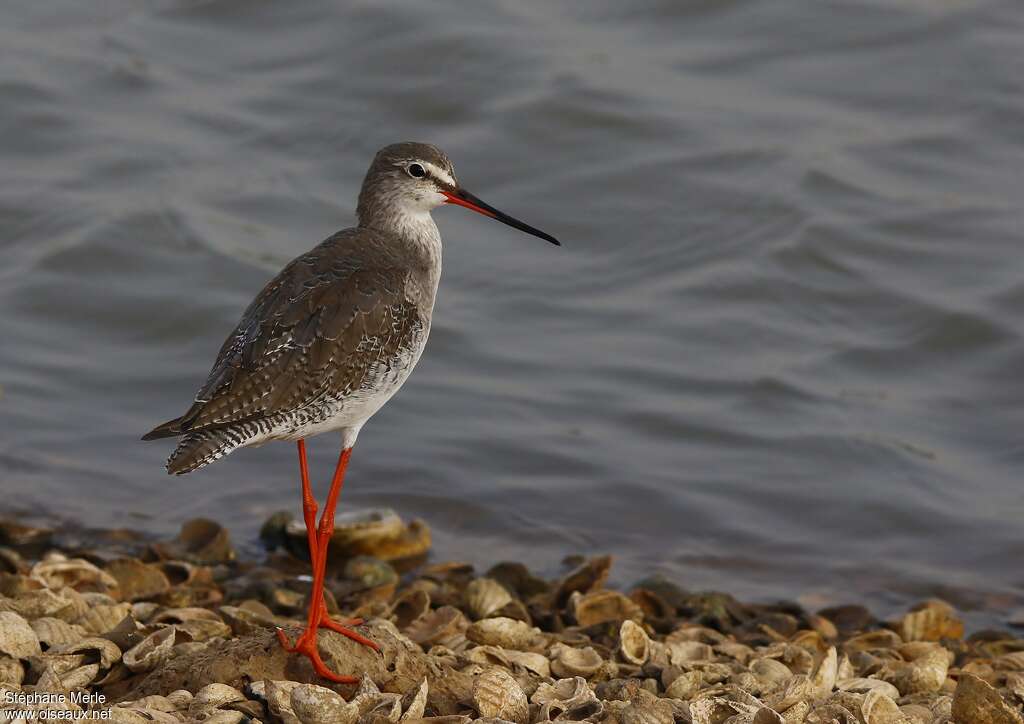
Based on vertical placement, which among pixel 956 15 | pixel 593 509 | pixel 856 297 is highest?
pixel 956 15

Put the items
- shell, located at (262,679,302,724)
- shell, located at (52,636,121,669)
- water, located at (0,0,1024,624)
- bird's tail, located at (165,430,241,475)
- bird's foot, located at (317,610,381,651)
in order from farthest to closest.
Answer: water, located at (0,0,1024,624), bird's tail, located at (165,430,241,475), bird's foot, located at (317,610,381,651), shell, located at (52,636,121,669), shell, located at (262,679,302,724)

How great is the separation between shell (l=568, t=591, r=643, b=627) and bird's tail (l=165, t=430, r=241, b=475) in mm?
2550

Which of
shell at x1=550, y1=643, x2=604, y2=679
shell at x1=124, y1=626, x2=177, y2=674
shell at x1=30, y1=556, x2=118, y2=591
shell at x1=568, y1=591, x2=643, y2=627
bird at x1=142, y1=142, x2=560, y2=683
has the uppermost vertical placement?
bird at x1=142, y1=142, x2=560, y2=683

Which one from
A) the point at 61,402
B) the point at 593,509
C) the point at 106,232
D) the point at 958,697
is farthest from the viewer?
the point at 106,232

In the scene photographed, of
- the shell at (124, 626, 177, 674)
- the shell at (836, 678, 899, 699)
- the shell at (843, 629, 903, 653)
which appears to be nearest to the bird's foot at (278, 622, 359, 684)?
the shell at (124, 626, 177, 674)

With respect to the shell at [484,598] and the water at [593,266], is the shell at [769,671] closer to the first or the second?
the shell at [484,598]

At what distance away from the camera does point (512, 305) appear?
533 inches

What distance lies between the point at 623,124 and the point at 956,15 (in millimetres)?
4383

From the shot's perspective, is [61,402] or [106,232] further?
[106,232]

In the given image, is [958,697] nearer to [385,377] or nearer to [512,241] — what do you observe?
[385,377]

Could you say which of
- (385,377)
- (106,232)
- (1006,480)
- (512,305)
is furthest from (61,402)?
(1006,480)

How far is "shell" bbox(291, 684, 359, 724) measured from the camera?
223 inches

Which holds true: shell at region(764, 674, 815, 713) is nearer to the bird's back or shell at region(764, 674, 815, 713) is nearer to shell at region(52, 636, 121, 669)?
the bird's back

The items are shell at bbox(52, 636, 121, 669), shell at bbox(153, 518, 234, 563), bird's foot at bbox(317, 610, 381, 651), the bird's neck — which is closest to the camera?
shell at bbox(52, 636, 121, 669)
